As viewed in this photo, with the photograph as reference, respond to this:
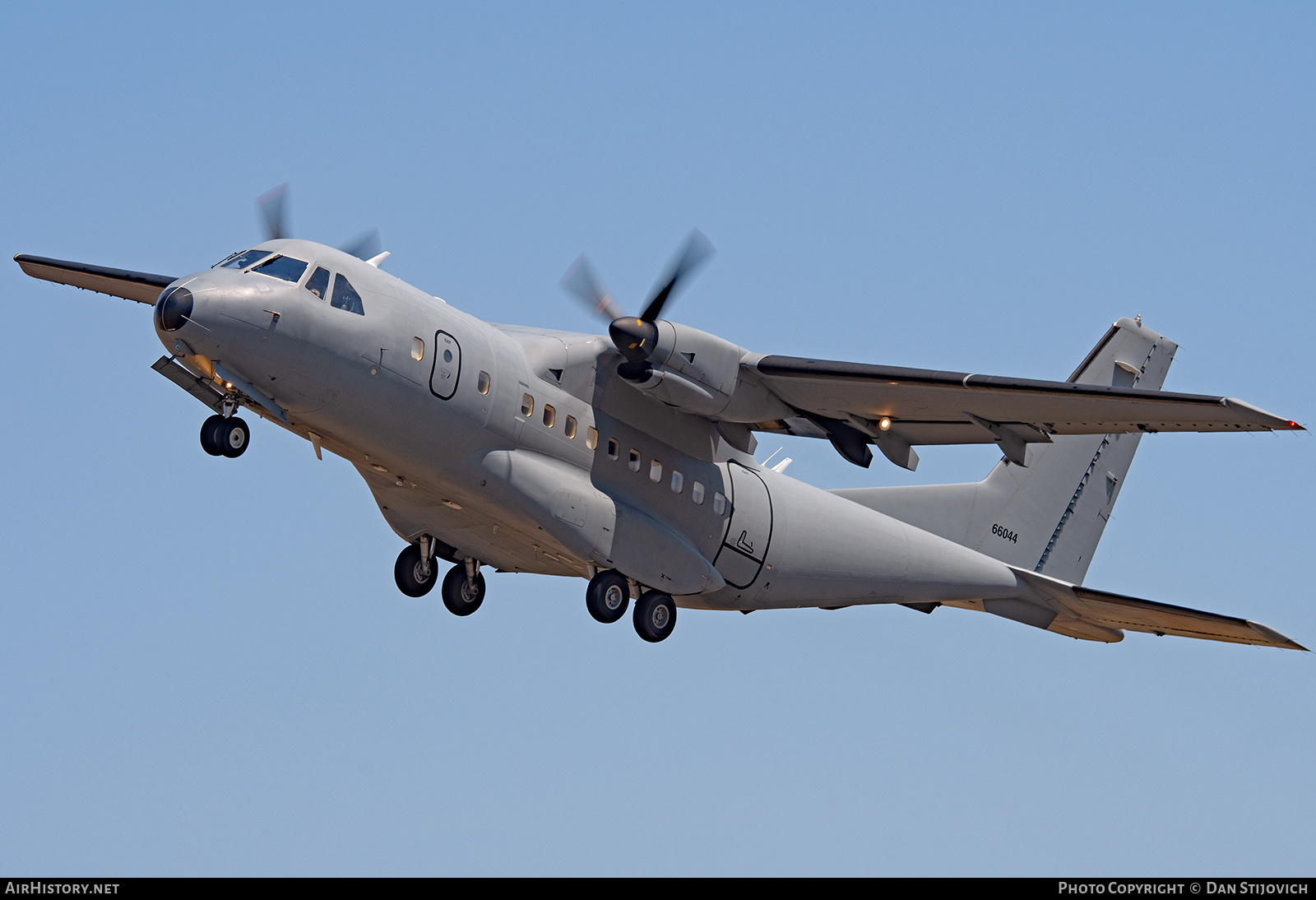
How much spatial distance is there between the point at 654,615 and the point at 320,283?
16.9ft

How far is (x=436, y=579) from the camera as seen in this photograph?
17.0m

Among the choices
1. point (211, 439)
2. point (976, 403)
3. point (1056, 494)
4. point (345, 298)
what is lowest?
point (211, 439)

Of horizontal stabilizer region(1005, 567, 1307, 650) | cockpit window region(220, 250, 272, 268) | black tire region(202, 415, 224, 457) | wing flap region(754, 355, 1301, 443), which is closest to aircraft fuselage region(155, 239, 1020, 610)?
cockpit window region(220, 250, 272, 268)

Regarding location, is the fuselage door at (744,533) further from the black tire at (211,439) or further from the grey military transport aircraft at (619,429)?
the black tire at (211,439)

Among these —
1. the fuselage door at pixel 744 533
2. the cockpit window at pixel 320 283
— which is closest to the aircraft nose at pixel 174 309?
the cockpit window at pixel 320 283

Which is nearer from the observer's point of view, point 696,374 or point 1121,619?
point 696,374

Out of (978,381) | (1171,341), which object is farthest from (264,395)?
(1171,341)

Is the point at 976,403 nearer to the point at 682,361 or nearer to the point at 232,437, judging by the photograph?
the point at 682,361

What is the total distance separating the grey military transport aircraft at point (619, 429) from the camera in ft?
45.4

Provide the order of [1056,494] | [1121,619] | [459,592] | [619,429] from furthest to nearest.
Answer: [1056,494]
[1121,619]
[459,592]
[619,429]

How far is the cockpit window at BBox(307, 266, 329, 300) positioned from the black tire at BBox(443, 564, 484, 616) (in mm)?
4238

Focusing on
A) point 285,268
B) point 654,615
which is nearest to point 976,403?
point 654,615

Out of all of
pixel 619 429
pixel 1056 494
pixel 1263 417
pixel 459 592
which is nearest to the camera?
pixel 1263 417
